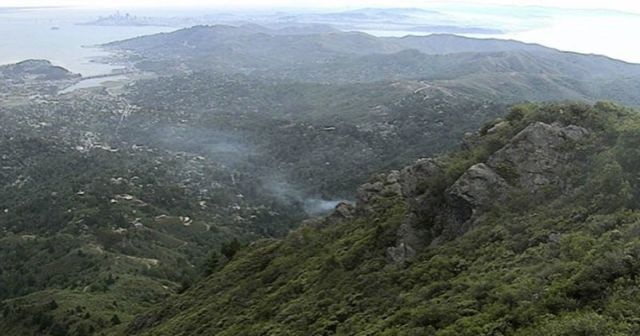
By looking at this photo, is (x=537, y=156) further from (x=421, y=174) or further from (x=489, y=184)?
(x=421, y=174)

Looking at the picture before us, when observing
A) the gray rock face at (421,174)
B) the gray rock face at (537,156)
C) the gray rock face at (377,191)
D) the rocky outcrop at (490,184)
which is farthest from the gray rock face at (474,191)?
the gray rock face at (377,191)

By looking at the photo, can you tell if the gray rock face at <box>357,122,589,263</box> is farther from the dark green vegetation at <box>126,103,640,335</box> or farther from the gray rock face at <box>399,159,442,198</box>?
the gray rock face at <box>399,159,442,198</box>

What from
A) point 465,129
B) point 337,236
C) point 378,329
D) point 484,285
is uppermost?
point 484,285

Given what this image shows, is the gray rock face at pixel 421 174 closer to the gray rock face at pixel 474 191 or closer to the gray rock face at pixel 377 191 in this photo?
the gray rock face at pixel 474 191

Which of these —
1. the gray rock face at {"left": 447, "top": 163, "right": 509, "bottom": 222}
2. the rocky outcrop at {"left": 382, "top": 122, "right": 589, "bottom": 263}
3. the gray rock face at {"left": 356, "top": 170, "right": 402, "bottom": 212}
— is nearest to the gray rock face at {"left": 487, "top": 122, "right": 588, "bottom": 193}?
the rocky outcrop at {"left": 382, "top": 122, "right": 589, "bottom": 263}

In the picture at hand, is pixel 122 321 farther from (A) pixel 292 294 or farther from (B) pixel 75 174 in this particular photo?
(B) pixel 75 174

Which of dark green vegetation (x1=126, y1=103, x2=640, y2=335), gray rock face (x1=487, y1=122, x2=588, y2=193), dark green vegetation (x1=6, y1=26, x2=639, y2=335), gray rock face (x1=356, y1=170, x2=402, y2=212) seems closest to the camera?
dark green vegetation (x1=126, y1=103, x2=640, y2=335)

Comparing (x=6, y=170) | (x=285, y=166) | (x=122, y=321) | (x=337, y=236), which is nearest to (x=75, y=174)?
(x=6, y=170)

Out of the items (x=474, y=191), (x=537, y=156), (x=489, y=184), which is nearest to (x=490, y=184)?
(x=489, y=184)
